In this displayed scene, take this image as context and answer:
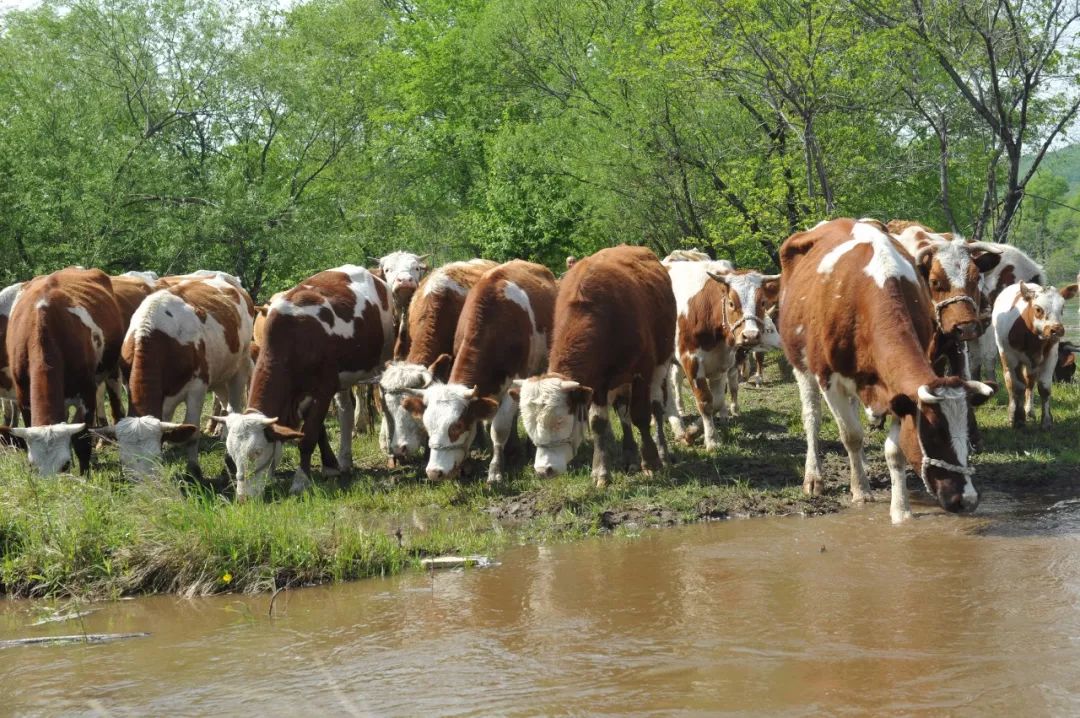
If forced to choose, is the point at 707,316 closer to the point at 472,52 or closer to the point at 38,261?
the point at 38,261

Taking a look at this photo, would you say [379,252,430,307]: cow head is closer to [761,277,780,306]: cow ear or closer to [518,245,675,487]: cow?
[518,245,675,487]: cow

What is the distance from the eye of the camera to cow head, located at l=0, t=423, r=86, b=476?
11320mm

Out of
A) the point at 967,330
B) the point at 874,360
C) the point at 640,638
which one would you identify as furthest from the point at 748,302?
the point at 640,638

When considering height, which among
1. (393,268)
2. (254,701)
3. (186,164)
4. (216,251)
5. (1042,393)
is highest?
(186,164)

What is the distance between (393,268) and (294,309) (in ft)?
12.7

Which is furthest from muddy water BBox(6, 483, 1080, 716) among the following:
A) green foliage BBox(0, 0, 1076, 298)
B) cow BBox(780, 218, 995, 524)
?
green foliage BBox(0, 0, 1076, 298)

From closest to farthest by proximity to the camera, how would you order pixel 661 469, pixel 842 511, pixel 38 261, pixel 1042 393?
pixel 842 511, pixel 661 469, pixel 1042 393, pixel 38 261

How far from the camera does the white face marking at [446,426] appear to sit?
1124 centimetres

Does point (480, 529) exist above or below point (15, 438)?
below

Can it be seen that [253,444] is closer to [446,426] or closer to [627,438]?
[446,426]

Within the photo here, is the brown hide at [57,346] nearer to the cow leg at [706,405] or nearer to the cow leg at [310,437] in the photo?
the cow leg at [310,437]

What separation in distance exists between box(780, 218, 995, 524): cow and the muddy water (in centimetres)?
63

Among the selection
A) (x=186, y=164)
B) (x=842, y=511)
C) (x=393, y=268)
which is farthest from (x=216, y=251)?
(x=842, y=511)

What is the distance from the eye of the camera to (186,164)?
1150 inches
